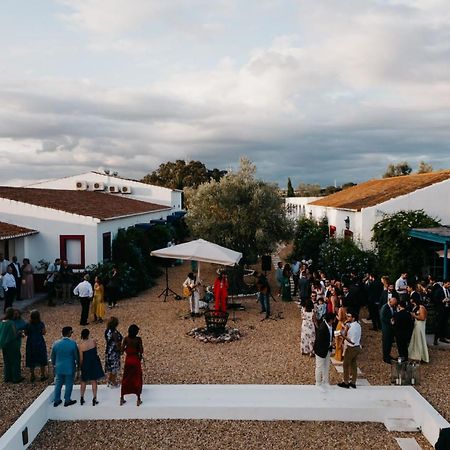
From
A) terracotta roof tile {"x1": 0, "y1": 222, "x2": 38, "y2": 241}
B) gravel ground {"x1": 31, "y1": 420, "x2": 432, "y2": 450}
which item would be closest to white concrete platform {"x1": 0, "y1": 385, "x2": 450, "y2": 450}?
gravel ground {"x1": 31, "y1": 420, "x2": 432, "y2": 450}

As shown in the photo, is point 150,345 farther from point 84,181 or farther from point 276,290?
point 84,181

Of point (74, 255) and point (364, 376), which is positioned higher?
point (74, 255)

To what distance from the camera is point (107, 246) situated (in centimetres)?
2033

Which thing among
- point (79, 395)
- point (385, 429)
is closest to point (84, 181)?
point (79, 395)

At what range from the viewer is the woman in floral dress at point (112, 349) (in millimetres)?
8248

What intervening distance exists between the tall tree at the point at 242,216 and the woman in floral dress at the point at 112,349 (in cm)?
1150

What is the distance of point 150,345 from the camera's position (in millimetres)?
11594

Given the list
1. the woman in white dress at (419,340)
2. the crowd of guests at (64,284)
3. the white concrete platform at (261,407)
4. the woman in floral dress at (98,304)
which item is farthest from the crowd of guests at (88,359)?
the crowd of guests at (64,284)

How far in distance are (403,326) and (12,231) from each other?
1437cm

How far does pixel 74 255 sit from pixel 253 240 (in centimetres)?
751

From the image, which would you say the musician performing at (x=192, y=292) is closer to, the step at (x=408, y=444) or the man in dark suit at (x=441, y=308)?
the man in dark suit at (x=441, y=308)

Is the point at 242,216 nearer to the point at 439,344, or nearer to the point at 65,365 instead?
the point at 439,344

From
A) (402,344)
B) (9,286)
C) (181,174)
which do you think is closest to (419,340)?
(402,344)

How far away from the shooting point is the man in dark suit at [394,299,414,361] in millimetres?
10031
